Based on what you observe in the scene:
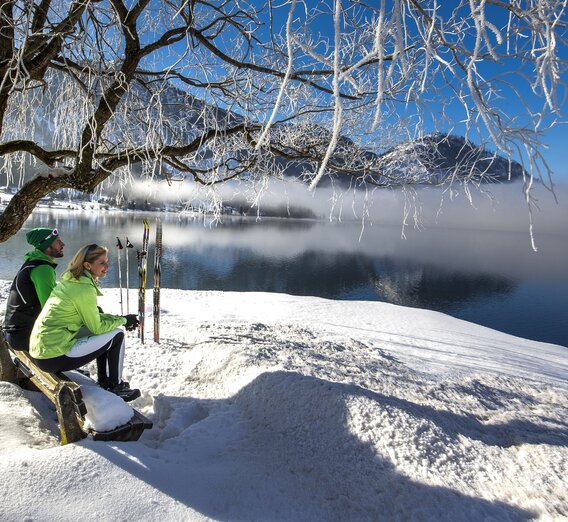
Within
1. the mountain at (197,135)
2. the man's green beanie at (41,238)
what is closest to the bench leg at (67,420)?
the man's green beanie at (41,238)

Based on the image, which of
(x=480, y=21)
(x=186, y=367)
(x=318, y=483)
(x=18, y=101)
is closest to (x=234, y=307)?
(x=186, y=367)

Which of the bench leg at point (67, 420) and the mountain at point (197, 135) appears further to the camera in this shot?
the mountain at point (197, 135)

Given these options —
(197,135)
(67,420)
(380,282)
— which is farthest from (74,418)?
(380,282)

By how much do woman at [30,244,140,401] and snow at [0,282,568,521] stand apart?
0.53m

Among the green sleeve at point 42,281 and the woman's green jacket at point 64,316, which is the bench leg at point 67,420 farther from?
the green sleeve at point 42,281

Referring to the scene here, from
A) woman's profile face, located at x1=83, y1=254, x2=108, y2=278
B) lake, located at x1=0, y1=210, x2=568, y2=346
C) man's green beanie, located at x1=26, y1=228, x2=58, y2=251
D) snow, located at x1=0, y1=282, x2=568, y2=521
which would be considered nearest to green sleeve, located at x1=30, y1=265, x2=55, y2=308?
man's green beanie, located at x1=26, y1=228, x2=58, y2=251

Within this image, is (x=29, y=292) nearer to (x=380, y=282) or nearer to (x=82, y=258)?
(x=82, y=258)

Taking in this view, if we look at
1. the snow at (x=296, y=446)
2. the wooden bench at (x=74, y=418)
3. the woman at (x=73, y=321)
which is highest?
the woman at (x=73, y=321)

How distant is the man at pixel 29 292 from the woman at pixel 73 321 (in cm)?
51

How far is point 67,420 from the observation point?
2.52 m

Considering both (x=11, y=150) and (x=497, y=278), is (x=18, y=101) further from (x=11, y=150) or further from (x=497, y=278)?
(x=497, y=278)

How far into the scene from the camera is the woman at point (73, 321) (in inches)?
111

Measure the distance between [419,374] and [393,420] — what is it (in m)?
2.44

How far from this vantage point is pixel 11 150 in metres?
3.72
